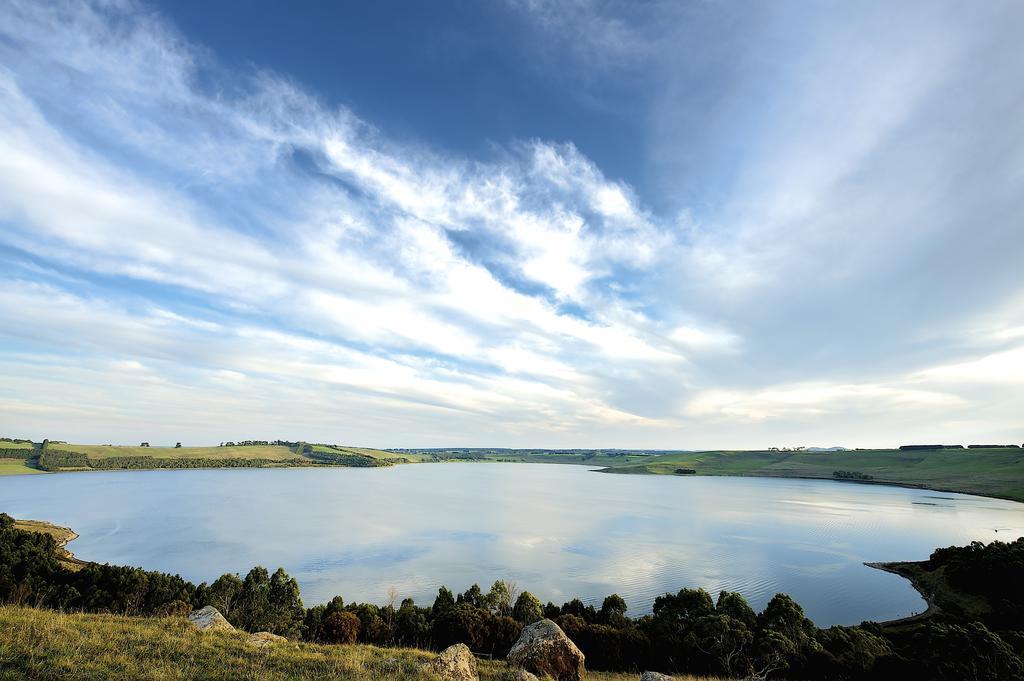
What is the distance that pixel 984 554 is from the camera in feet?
218

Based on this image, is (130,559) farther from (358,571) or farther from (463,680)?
(463,680)

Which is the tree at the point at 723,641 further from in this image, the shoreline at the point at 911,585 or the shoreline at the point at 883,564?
the shoreline at the point at 911,585

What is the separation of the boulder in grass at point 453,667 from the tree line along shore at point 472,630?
799 mm

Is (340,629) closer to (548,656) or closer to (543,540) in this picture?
(548,656)

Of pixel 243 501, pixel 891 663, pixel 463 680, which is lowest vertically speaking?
pixel 243 501

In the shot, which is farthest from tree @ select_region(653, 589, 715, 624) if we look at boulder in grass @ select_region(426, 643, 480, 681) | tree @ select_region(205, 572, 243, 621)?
tree @ select_region(205, 572, 243, 621)

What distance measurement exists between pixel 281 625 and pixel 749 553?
86.4m

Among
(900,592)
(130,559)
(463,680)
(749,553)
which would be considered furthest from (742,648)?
(130,559)

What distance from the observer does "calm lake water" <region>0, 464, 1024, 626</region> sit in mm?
70125

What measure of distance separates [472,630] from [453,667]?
1117 inches

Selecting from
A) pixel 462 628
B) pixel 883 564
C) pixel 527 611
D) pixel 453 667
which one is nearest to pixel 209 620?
pixel 453 667

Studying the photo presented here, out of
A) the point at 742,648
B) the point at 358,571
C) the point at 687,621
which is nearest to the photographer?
the point at 742,648

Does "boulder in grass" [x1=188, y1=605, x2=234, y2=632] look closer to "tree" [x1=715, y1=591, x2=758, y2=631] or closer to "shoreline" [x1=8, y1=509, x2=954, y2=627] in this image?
"tree" [x1=715, y1=591, x2=758, y2=631]

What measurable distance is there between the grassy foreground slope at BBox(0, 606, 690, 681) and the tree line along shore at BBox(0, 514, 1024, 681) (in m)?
0.07
